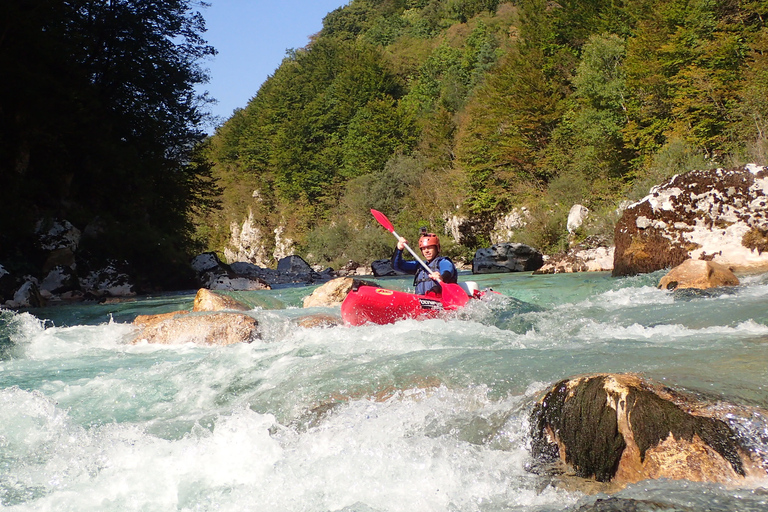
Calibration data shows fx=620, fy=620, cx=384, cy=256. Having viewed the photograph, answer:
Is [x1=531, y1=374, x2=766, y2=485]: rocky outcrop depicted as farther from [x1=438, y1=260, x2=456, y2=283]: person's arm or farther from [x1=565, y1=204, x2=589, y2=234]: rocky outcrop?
[x1=565, y1=204, x2=589, y2=234]: rocky outcrop

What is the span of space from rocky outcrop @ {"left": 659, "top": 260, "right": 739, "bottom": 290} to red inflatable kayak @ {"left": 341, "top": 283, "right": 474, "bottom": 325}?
10.6 feet

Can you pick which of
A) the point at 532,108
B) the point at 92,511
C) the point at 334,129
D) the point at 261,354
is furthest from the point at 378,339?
the point at 334,129

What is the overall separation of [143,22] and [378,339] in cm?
1611

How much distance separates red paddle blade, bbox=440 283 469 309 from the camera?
6711mm

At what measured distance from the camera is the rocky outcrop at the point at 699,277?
7504 millimetres

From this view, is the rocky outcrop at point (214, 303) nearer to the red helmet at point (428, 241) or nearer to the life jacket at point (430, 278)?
the life jacket at point (430, 278)

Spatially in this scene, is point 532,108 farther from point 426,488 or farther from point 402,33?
point 402,33

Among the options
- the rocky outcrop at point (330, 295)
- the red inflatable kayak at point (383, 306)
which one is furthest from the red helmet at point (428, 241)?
the rocky outcrop at point (330, 295)

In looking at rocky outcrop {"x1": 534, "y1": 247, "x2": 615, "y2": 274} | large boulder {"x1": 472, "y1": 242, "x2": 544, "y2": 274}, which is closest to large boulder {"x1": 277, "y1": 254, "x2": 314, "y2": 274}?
large boulder {"x1": 472, "y1": 242, "x2": 544, "y2": 274}

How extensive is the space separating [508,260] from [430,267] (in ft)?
36.2

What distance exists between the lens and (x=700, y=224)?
9.77 meters

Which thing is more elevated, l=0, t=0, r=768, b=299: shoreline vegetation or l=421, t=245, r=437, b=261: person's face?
l=0, t=0, r=768, b=299: shoreline vegetation

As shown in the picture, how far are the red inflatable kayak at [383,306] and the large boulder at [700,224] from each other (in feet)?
16.7

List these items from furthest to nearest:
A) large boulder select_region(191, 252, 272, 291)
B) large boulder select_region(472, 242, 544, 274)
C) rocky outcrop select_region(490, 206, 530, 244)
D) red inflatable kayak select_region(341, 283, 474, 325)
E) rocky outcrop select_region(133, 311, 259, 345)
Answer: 1. rocky outcrop select_region(490, 206, 530, 244)
2. large boulder select_region(472, 242, 544, 274)
3. large boulder select_region(191, 252, 272, 291)
4. red inflatable kayak select_region(341, 283, 474, 325)
5. rocky outcrop select_region(133, 311, 259, 345)
